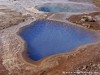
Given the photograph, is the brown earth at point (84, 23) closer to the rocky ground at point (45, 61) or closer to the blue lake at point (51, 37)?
the blue lake at point (51, 37)

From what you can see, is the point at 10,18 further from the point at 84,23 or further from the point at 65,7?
the point at 65,7

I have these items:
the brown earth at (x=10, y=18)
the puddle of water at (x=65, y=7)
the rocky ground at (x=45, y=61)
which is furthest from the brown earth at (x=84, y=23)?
the brown earth at (x=10, y=18)

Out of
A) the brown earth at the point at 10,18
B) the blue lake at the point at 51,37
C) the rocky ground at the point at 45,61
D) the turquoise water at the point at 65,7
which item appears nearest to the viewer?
the rocky ground at the point at 45,61

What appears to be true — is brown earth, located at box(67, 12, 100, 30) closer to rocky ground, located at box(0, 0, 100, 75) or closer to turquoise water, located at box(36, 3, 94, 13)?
turquoise water, located at box(36, 3, 94, 13)

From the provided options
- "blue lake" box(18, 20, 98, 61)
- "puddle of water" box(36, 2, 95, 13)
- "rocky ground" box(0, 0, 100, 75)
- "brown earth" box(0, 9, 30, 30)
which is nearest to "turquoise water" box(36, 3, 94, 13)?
"puddle of water" box(36, 2, 95, 13)

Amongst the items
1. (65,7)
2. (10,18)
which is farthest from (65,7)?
(10,18)

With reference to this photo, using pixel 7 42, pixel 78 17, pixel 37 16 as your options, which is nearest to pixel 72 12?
pixel 78 17

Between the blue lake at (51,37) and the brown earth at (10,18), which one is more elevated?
the brown earth at (10,18)

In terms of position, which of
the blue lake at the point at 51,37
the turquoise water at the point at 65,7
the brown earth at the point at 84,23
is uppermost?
the turquoise water at the point at 65,7
